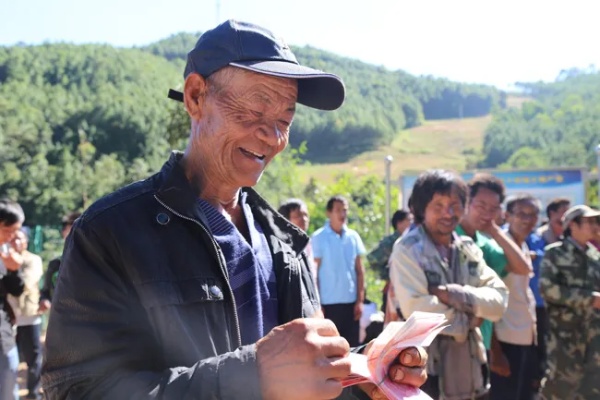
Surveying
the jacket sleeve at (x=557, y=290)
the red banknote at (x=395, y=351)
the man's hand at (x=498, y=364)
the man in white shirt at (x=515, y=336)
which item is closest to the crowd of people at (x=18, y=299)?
the red banknote at (x=395, y=351)

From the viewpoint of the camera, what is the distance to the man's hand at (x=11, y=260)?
5.06 m

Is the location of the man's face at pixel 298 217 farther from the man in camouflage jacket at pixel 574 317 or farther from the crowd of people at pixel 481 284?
the man in camouflage jacket at pixel 574 317

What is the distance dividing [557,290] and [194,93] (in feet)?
13.1

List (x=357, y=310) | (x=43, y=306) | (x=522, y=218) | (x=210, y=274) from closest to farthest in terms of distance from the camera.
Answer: (x=210, y=274), (x=522, y=218), (x=43, y=306), (x=357, y=310)

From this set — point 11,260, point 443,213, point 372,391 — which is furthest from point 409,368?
point 11,260

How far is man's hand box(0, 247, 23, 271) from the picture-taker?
506 cm

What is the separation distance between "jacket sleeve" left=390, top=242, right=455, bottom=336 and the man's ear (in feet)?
7.57

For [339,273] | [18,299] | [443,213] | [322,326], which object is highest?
[322,326]

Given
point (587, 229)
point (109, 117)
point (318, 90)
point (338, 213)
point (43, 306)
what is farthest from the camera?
point (109, 117)

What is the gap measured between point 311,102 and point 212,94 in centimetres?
32

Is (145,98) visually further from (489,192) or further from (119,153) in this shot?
(489,192)

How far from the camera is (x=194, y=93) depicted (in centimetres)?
159

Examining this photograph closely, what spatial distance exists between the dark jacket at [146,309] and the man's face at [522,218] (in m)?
4.75

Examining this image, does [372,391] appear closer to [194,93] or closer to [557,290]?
[194,93]
